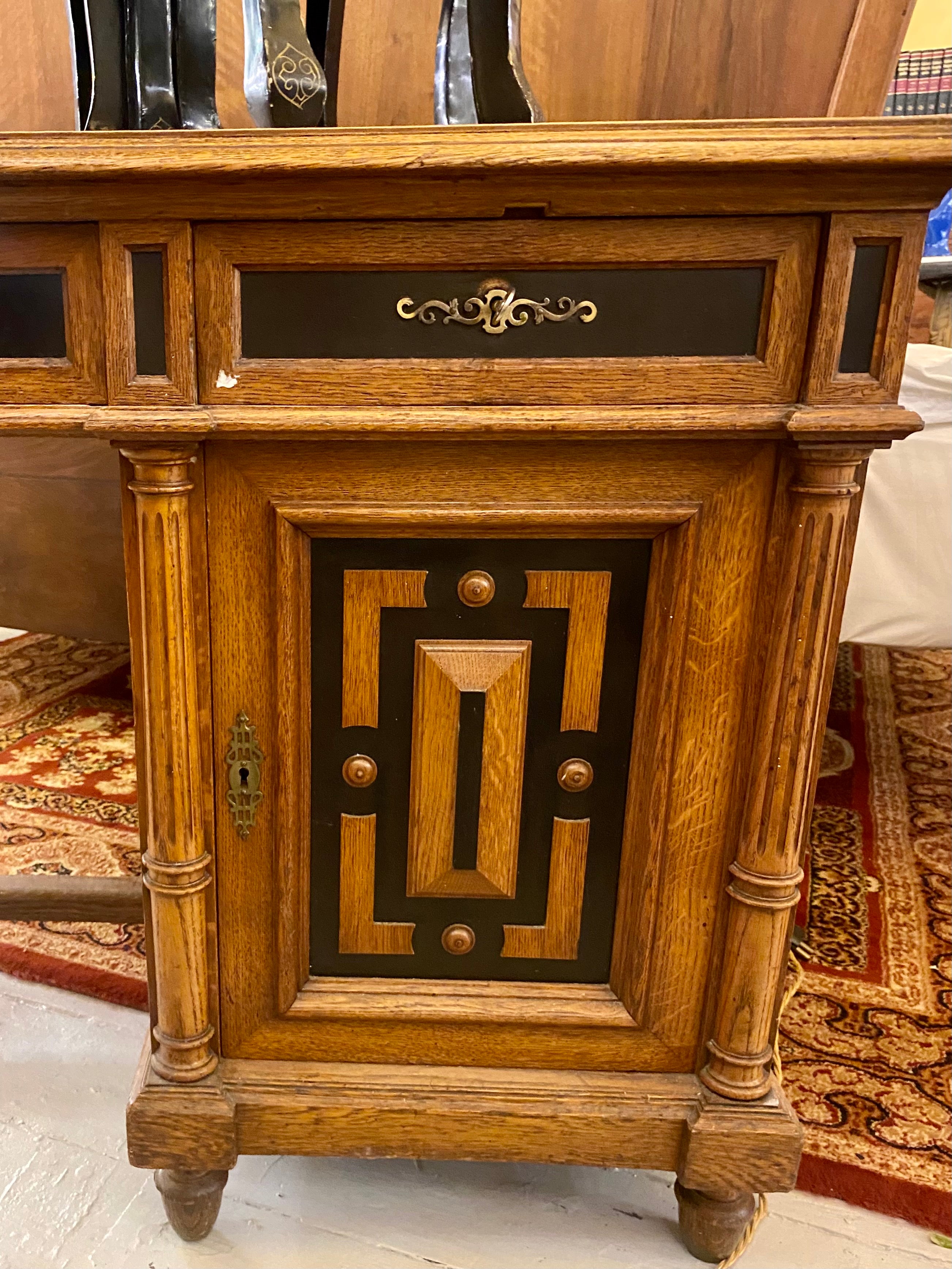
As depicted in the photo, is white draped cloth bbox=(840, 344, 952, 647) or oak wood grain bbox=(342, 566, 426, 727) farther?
white draped cloth bbox=(840, 344, 952, 647)

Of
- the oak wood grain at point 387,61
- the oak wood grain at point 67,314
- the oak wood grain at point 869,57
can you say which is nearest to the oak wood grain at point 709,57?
the oak wood grain at point 869,57

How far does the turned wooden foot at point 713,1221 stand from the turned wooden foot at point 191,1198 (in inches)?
18.4

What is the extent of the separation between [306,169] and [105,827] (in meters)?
1.43

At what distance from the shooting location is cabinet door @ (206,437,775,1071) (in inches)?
30.5

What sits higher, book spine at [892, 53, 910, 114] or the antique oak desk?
book spine at [892, 53, 910, 114]

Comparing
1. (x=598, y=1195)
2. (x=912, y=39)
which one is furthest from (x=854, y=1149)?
(x=912, y=39)

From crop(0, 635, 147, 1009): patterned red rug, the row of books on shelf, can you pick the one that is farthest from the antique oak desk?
the row of books on shelf

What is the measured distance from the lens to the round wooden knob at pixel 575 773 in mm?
850

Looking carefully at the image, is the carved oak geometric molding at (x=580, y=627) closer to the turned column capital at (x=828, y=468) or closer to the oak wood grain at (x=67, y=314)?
the turned column capital at (x=828, y=468)

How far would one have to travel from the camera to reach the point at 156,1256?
3.04 ft

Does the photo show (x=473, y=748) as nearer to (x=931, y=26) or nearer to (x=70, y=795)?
(x=70, y=795)

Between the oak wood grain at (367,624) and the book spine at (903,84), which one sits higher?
the book spine at (903,84)

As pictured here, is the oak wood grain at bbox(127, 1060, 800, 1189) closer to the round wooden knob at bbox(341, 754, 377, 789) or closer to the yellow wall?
the round wooden knob at bbox(341, 754, 377, 789)

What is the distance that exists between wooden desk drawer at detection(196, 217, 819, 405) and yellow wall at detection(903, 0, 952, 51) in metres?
2.94
